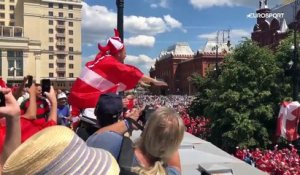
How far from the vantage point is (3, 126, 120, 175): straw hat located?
1.58 metres

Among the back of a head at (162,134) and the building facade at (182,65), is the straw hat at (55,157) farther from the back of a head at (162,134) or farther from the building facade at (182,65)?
the building facade at (182,65)

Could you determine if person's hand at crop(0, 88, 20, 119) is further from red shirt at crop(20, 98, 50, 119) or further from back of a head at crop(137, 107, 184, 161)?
red shirt at crop(20, 98, 50, 119)

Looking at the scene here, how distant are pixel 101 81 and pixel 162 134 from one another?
9.03 feet

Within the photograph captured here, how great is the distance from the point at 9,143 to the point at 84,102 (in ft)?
9.06

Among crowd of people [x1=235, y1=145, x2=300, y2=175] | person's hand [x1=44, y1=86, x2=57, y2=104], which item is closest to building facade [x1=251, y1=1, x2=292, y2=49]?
crowd of people [x1=235, y1=145, x2=300, y2=175]

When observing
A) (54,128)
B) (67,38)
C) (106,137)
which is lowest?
(106,137)

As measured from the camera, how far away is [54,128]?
1.72 m

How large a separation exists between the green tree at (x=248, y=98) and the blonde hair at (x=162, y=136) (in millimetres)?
17513

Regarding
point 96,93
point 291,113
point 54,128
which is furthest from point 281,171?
point 54,128

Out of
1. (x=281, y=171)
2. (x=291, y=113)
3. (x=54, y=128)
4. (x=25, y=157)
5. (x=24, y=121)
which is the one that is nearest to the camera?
(x=25, y=157)

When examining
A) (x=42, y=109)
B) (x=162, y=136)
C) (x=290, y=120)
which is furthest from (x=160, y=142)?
(x=290, y=120)

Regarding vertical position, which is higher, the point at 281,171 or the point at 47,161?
the point at 47,161

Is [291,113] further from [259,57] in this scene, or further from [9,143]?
[9,143]

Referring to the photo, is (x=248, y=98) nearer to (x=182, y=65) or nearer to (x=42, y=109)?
(x=42, y=109)
